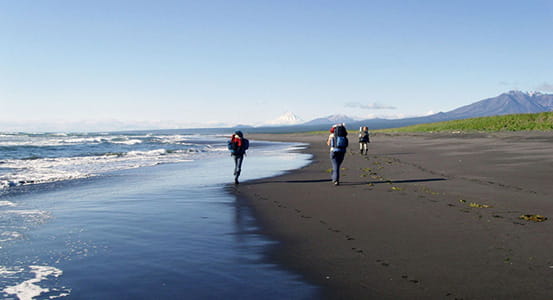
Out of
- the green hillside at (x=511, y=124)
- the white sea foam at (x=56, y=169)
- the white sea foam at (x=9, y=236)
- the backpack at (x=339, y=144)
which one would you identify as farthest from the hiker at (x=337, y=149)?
the green hillside at (x=511, y=124)

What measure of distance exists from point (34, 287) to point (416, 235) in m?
6.13

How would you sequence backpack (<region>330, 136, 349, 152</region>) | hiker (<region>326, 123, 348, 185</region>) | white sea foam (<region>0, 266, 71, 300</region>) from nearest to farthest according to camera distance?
white sea foam (<region>0, 266, 71, 300</region>), hiker (<region>326, 123, 348, 185</region>), backpack (<region>330, 136, 349, 152</region>)

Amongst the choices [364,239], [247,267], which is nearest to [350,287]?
[247,267]

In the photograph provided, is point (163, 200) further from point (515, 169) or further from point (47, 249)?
point (515, 169)

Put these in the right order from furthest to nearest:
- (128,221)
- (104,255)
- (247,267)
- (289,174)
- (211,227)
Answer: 1. (289,174)
2. (128,221)
3. (211,227)
4. (104,255)
5. (247,267)

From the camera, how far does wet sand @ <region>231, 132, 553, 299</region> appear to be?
5047 mm

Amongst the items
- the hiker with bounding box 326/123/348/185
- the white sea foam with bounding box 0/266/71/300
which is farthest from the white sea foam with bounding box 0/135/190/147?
the white sea foam with bounding box 0/266/71/300

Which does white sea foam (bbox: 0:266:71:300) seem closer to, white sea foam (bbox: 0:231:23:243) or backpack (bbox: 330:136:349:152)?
white sea foam (bbox: 0:231:23:243)

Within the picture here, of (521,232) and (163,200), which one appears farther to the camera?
(163,200)

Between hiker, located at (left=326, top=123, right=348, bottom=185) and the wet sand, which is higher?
hiker, located at (left=326, top=123, right=348, bottom=185)

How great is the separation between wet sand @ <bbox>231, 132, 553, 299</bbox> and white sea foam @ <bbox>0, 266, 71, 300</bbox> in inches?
121

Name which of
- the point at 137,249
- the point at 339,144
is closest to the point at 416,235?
the point at 137,249

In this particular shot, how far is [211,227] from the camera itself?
8500 mm

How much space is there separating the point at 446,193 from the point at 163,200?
28.1 feet
